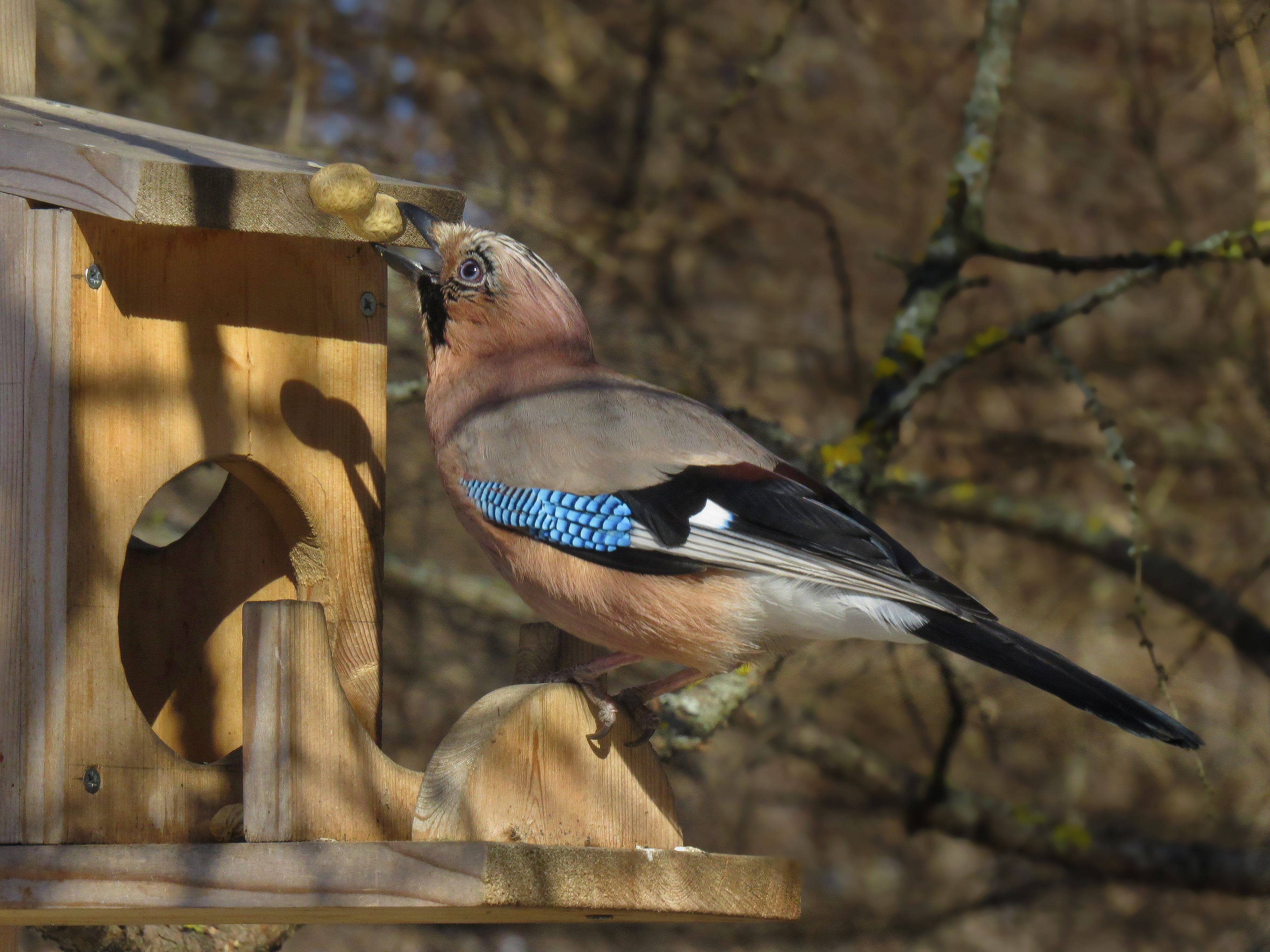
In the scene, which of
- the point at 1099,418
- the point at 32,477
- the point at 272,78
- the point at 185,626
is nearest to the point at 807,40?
the point at 272,78

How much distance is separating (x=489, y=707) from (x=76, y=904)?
0.83 metres

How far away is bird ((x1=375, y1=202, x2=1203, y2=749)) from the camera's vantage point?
340 cm

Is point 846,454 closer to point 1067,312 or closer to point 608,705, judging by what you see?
point 1067,312

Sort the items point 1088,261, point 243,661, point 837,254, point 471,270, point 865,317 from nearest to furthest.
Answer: point 243,661, point 471,270, point 1088,261, point 837,254, point 865,317

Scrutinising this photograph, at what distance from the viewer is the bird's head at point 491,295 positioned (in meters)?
3.98

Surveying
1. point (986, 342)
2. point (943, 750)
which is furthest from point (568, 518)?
point (943, 750)

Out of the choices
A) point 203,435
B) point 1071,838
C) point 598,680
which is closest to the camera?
point 203,435

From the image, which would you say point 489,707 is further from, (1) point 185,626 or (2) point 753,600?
(1) point 185,626

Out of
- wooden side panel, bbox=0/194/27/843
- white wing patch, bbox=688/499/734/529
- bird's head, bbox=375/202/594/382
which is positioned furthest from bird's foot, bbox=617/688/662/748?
wooden side panel, bbox=0/194/27/843

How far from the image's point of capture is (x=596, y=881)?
3078 millimetres

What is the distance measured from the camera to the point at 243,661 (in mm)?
3400

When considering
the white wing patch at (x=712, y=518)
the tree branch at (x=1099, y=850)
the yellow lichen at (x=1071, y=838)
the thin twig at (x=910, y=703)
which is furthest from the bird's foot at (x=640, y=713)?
the thin twig at (x=910, y=703)

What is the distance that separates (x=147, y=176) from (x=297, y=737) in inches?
43.7

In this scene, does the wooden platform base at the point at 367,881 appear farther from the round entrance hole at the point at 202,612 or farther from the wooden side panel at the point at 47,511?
the round entrance hole at the point at 202,612
